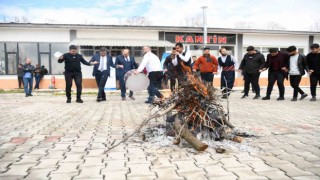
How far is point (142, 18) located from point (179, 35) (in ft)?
98.3

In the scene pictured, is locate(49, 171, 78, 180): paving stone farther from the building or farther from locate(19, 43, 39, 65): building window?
locate(19, 43, 39, 65): building window

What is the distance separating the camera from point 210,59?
10688 millimetres

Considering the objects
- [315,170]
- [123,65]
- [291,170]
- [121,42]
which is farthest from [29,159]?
[121,42]

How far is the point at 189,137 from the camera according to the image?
3.85m

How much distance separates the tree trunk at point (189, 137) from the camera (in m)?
3.69

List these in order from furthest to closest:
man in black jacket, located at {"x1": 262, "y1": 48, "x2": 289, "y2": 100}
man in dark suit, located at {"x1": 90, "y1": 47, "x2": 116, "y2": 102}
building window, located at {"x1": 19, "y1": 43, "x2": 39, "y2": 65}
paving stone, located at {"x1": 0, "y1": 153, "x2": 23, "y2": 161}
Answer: building window, located at {"x1": 19, "y1": 43, "x2": 39, "y2": 65}, man in dark suit, located at {"x1": 90, "y1": 47, "x2": 116, "y2": 102}, man in black jacket, located at {"x1": 262, "y1": 48, "x2": 289, "y2": 100}, paving stone, located at {"x1": 0, "y1": 153, "x2": 23, "y2": 161}

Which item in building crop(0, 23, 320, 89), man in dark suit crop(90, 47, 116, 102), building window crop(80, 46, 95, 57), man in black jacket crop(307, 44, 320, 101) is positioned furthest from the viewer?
building window crop(80, 46, 95, 57)

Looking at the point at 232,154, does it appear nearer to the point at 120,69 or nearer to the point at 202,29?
the point at 120,69

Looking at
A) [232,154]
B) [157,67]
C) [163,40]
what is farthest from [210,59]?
[163,40]

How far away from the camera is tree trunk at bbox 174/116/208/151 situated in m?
3.69

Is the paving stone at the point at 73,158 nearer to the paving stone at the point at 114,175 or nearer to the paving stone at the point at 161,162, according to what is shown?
the paving stone at the point at 114,175

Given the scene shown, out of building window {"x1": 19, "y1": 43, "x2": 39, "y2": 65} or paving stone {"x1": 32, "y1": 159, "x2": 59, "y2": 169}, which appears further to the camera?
building window {"x1": 19, "y1": 43, "x2": 39, "y2": 65}

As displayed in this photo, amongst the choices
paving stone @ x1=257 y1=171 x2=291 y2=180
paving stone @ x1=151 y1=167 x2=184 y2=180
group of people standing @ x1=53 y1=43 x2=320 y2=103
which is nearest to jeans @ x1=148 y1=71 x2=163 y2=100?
group of people standing @ x1=53 y1=43 x2=320 y2=103

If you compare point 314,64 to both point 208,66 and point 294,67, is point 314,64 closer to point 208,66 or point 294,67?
point 294,67
